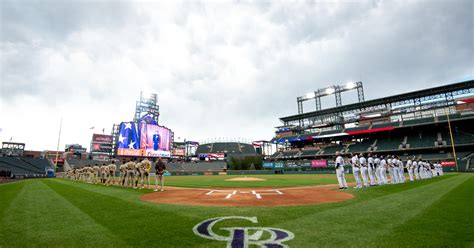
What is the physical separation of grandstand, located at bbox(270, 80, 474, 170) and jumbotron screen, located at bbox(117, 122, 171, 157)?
1192 inches

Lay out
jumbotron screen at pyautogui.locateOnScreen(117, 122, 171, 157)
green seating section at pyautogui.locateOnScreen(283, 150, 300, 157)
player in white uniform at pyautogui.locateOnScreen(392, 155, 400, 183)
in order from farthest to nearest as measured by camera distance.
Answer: green seating section at pyautogui.locateOnScreen(283, 150, 300, 157)
jumbotron screen at pyautogui.locateOnScreen(117, 122, 171, 157)
player in white uniform at pyautogui.locateOnScreen(392, 155, 400, 183)

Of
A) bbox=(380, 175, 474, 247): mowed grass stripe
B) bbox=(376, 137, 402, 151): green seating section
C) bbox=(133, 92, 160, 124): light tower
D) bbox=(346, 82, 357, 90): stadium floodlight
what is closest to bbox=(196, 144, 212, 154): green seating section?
bbox=(133, 92, 160, 124): light tower

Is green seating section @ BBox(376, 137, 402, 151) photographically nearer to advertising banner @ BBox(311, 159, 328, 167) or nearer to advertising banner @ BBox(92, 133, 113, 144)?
advertising banner @ BBox(311, 159, 328, 167)

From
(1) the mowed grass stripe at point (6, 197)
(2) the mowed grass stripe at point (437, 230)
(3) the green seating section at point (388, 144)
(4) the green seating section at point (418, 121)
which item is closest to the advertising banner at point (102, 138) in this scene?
(1) the mowed grass stripe at point (6, 197)

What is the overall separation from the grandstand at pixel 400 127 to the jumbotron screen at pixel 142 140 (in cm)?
3027

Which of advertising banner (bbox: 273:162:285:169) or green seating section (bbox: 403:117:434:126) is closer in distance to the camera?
green seating section (bbox: 403:117:434:126)

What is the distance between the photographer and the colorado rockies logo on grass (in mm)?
3203

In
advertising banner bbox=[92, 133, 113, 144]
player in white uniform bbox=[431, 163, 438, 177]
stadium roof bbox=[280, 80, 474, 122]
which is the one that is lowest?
player in white uniform bbox=[431, 163, 438, 177]

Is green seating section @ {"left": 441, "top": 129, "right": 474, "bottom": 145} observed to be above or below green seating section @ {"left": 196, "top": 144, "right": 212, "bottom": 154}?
below

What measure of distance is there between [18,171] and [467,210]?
2275 inches

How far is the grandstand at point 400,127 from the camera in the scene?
3919cm

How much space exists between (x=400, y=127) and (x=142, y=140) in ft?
169

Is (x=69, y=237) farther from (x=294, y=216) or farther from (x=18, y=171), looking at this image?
(x=18, y=171)

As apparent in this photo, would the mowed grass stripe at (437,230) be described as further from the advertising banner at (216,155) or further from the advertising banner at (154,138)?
the advertising banner at (216,155)
